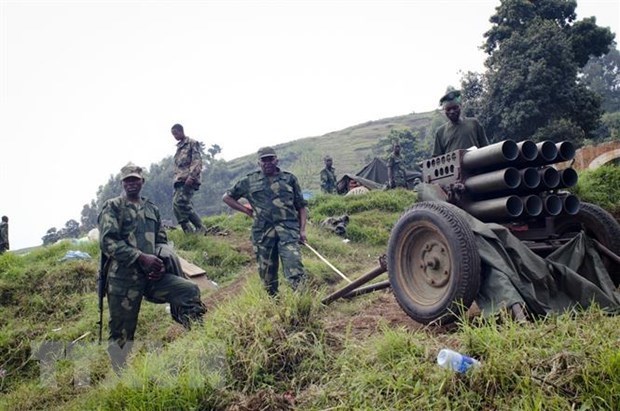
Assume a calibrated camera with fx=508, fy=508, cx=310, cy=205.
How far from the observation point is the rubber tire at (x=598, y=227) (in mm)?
4094

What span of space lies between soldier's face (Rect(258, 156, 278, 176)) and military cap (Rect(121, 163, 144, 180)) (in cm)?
138

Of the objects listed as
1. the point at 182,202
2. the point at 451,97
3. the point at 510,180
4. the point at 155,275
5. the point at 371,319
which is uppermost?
the point at 451,97

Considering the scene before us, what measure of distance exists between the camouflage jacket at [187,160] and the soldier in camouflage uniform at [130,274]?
4217 mm

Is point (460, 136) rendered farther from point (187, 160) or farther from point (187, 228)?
point (187, 228)

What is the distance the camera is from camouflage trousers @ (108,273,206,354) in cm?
433

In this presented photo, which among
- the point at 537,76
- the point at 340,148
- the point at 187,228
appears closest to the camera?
the point at 187,228

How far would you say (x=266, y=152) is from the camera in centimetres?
560

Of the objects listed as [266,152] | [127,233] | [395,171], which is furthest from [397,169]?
[127,233]

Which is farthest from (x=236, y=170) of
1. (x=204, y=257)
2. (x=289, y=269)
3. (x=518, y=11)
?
(x=289, y=269)

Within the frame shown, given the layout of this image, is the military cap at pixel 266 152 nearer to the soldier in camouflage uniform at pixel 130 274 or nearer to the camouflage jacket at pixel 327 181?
the soldier in camouflage uniform at pixel 130 274

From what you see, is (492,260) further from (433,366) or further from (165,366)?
(165,366)

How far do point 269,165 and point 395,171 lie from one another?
11.5 m

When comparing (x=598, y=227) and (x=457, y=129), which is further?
(x=457, y=129)

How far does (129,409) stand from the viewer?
9.42ft
